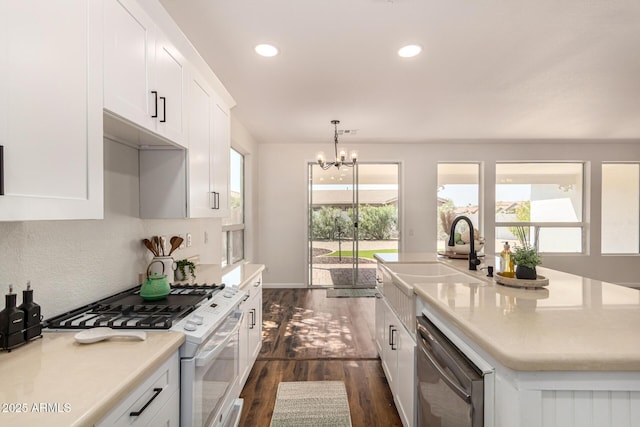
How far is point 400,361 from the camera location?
1948 millimetres

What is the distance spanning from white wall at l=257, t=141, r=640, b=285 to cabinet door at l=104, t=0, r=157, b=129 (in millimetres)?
4224

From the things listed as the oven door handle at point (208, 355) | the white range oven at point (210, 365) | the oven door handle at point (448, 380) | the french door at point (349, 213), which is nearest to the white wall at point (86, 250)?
the white range oven at point (210, 365)

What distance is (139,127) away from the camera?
4.73 ft

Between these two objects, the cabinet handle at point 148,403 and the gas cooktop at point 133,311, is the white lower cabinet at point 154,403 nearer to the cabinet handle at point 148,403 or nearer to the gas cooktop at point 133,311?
the cabinet handle at point 148,403

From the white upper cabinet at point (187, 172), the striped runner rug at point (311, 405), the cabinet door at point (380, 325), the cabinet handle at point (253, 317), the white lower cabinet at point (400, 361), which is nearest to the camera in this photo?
the white lower cabinet at point (400, 361)

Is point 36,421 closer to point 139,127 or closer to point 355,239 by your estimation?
point 139,127

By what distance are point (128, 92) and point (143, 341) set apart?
100cm

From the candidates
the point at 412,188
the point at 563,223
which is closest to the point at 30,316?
the point at 412,188

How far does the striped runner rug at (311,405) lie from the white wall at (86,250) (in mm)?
1313

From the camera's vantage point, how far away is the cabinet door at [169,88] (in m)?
1.59


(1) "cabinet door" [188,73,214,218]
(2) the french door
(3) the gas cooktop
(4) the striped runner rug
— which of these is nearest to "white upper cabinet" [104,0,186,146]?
(1) "cabinet door" [188,73,214,218]

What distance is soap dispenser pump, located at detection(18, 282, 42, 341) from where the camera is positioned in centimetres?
112

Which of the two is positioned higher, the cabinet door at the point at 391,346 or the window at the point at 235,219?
the window at the point at 235,219

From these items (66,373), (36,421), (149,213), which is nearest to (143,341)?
(66,373)
